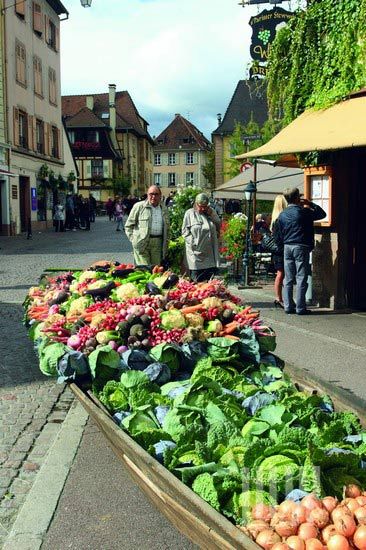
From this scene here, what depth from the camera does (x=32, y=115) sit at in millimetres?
35188

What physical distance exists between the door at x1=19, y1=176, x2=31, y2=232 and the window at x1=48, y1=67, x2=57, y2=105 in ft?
25.4

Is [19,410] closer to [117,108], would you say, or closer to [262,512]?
[262,512]

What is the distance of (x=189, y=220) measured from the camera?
9.61 meters

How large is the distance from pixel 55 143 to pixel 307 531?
133 ft

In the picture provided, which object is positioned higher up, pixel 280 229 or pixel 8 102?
pixel 8 102

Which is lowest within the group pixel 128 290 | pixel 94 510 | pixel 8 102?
pixel 94 510

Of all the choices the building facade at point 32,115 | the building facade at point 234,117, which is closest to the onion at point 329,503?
the building facade at point 32,115

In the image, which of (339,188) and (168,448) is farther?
(339,188)

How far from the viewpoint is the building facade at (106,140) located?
76250 millimetres

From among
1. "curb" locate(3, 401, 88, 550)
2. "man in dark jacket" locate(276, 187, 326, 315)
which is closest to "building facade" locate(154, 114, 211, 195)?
"man in dark jacket" locate(276, 187, 326, 315)

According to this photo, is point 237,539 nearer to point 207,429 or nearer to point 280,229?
point 207,429

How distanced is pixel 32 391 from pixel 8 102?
26984 millimetres

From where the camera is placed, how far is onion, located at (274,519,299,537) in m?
2.35

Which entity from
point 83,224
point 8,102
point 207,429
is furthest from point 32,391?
point 83,224
